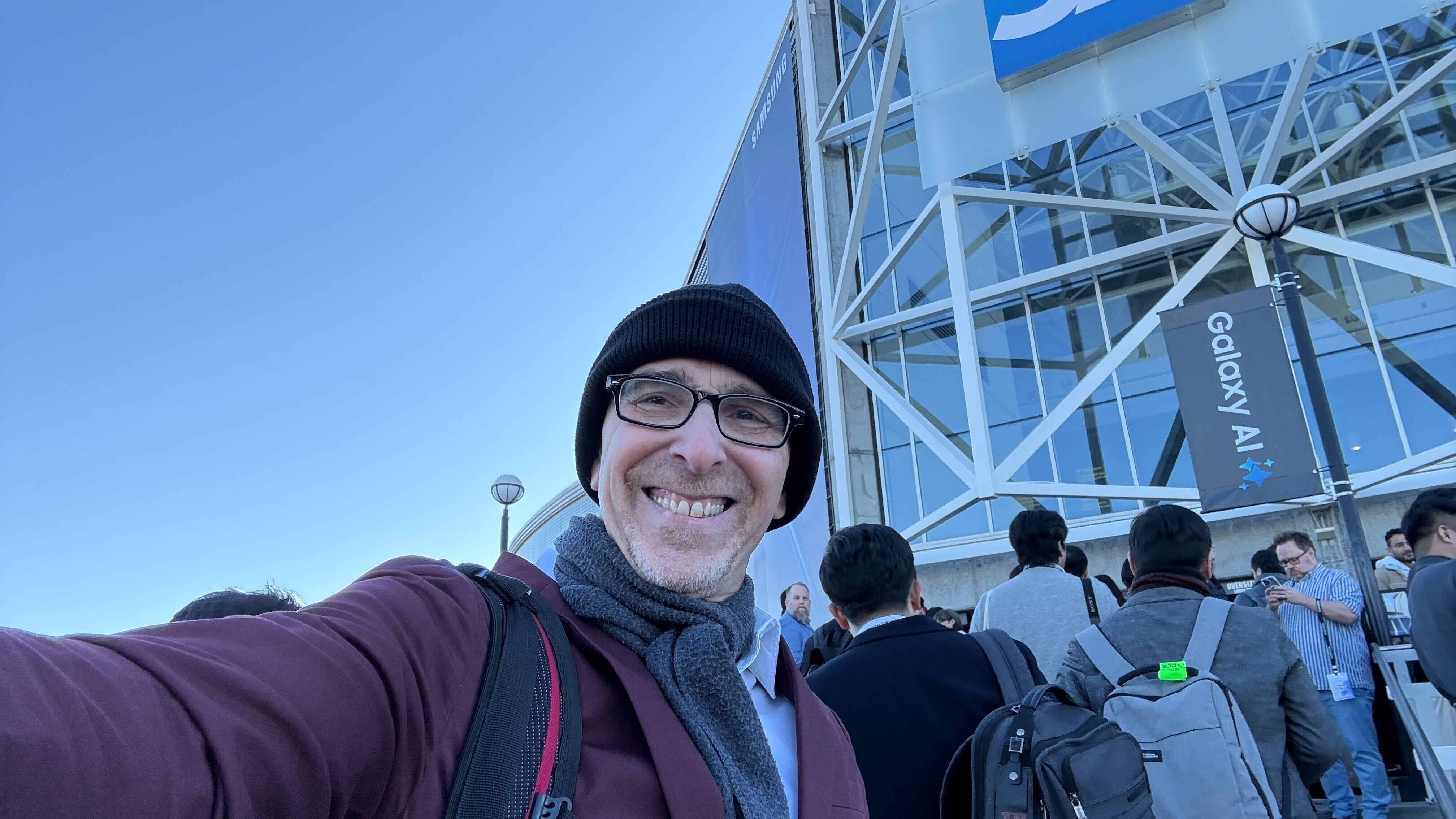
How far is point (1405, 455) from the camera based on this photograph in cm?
947

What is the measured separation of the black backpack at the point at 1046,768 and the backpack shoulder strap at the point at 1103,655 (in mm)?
437

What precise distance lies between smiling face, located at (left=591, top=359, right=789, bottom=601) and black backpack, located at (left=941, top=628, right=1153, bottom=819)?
1064mm

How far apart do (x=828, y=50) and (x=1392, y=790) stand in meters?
14.9

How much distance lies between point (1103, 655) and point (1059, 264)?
10.9m

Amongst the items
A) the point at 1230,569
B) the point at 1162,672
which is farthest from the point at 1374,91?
the point at 1162,672

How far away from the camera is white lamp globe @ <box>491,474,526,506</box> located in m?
11.2

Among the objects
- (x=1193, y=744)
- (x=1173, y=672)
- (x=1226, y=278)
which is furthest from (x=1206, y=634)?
(x=1226, y=278)

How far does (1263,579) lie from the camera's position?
20.1ft

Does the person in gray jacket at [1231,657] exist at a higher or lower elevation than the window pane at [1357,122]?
lower

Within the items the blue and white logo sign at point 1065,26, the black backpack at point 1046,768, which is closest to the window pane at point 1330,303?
the blue and white logo sign at point 1065,26

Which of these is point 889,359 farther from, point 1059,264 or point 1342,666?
point 1342,666

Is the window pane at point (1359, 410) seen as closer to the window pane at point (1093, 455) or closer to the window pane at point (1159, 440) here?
the window pane at point (1159, 440)

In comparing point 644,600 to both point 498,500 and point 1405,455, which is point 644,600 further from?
point 1405,455

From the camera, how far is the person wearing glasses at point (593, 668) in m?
0.63
